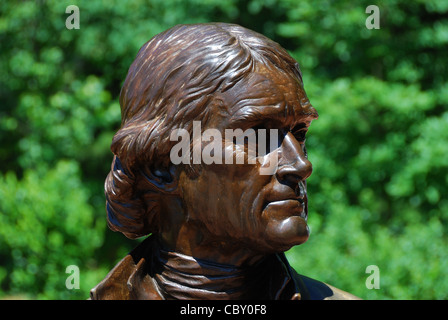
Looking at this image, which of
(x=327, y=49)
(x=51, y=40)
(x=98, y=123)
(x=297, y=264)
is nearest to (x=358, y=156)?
(x=327, y=49)

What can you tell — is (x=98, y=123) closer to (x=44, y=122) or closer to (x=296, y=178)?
→ (x=44, y=122)

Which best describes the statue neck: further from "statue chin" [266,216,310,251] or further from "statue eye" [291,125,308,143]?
"statue eye" [291,125,308,143]

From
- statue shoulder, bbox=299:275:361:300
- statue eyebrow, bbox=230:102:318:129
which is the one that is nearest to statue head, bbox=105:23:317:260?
statue eyebrow, bbox=230:102:318:129

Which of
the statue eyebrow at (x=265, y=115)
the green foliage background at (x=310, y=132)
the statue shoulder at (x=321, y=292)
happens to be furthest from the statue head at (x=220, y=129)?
the green foliage background at (x=310, y=132)

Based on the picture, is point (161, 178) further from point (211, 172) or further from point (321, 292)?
point (321, 292)

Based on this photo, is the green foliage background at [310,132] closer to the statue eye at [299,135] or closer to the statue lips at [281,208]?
the statue eye at [299,135]

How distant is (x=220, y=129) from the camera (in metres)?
2.27

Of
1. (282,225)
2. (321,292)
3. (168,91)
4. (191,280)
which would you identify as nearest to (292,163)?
(282,225)

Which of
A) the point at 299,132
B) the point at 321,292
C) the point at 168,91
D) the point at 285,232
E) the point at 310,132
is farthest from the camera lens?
the point at 310,132

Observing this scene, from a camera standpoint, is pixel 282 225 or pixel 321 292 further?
pixel 321 292

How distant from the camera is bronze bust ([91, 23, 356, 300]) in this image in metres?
2.24

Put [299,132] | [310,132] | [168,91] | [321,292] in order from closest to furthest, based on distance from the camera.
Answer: [168,91]
[299,132]
[321,292]
[310,132]

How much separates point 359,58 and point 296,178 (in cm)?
536

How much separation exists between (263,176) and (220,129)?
23 cm
